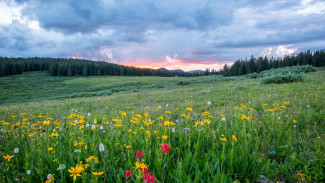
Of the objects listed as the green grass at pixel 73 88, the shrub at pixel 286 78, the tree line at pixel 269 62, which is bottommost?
the green grass at pixel 73 88

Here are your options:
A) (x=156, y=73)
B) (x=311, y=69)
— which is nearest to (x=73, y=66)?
(x=156, y=73)

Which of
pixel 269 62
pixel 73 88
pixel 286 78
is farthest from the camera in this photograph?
pixel 269 62

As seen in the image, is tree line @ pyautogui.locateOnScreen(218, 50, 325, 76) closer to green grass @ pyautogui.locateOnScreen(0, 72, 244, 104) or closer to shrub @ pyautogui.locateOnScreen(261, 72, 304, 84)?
green grass @ pyautogui.locateOnScreen(0, 72, 244, 104)

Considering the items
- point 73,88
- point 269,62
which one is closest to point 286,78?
point 73,88

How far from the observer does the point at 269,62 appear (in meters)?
91.5

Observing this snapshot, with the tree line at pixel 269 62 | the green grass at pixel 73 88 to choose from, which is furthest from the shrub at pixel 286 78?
the tree line at pixel 269 62

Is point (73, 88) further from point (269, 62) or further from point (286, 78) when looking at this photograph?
point (269, 62)

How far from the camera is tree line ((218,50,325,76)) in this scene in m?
83.9

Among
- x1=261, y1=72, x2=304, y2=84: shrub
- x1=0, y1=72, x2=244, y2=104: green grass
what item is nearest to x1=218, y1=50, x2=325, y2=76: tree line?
x1=0, y1=72, x2=244, y2=104: green grass

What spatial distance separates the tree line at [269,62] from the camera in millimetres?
83938

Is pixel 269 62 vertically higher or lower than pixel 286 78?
higher

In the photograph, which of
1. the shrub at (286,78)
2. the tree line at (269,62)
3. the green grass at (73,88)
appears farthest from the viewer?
the tree line at (269,62)

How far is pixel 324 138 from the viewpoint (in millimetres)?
2801

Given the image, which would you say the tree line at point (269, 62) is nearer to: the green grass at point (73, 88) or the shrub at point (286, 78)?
the green grass at point (73, 88)
